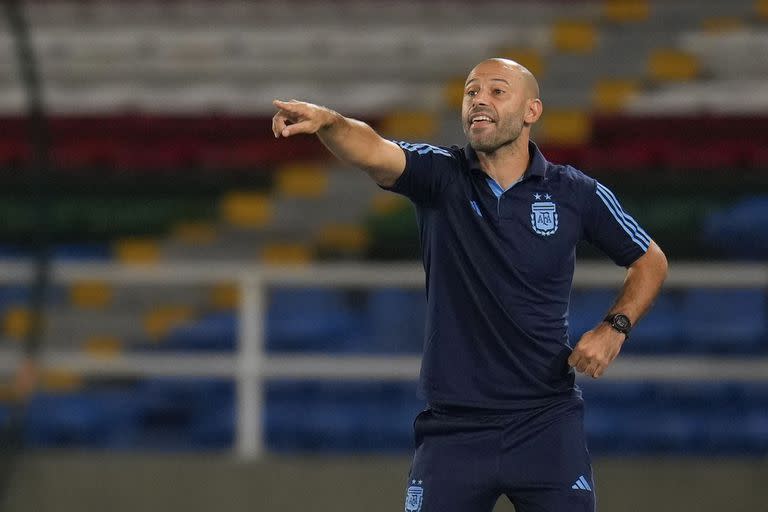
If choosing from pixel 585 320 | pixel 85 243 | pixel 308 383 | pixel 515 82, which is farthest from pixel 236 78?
pixel 515 82

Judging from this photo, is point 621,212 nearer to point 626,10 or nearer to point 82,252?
Result: point 82,252

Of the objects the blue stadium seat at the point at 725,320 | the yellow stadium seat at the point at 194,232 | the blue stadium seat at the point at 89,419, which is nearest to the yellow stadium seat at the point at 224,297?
the yellow stadium seat at the point at 194,232

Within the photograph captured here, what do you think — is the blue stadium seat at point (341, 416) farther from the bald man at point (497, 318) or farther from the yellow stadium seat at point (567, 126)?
the bald man at point (497, 318)

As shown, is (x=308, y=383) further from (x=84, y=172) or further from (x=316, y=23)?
(x=316, y=23)

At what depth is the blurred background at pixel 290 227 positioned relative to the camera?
19.2 feet

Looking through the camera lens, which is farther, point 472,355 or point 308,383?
point 308,383

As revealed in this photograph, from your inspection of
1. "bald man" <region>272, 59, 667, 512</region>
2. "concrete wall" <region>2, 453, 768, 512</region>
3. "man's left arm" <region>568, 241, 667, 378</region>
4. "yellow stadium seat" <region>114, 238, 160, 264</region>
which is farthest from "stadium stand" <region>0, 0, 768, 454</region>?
"bald man" <region>272, 59, 667, 512</region>

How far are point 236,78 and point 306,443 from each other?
3.28 meters

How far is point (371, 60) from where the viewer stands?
955 cm

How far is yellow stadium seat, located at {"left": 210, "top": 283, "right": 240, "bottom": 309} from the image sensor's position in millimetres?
8875

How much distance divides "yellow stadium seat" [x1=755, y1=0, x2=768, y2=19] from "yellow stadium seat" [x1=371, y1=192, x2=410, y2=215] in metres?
2.76

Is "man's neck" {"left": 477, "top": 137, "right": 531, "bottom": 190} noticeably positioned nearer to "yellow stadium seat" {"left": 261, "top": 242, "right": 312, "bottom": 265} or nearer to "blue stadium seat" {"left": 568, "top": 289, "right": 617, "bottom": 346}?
"blue stadium seat" {"left": 568, "top": 289, "right": 617, "bottom": 346}

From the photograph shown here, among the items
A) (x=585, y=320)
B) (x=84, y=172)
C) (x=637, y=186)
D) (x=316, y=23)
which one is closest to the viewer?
(x=585, y=320)

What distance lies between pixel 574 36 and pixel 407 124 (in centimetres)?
134
